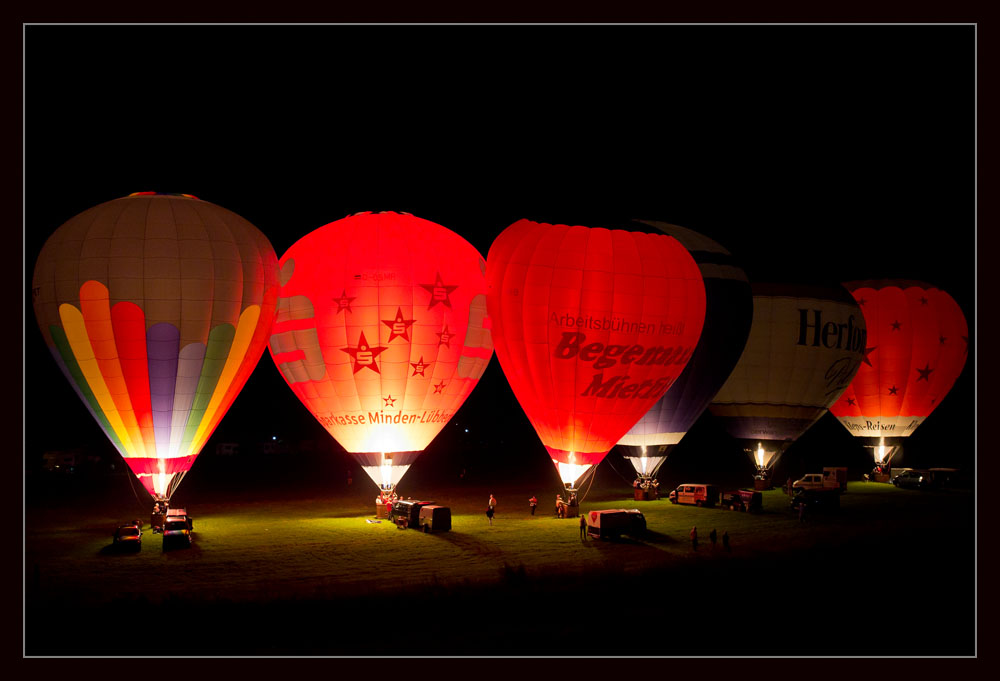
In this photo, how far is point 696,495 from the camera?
71.6ft

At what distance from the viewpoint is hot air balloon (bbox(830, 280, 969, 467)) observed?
29.1 metres

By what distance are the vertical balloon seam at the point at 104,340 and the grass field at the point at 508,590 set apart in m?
2.62

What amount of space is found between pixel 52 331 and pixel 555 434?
10275mm

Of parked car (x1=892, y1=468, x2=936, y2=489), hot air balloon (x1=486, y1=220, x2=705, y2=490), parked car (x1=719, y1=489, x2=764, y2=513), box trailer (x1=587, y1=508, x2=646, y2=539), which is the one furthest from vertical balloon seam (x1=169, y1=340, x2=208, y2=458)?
parked car (x1=892, y1=468, x2=936, y2=489)

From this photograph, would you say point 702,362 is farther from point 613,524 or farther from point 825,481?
point 613,524

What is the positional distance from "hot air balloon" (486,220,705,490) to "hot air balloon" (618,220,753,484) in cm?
267

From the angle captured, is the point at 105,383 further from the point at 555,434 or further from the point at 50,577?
the point at 555,434

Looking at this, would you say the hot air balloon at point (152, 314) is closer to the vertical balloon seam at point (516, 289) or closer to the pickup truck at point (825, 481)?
the vertical balloon seam at point (516, 289)

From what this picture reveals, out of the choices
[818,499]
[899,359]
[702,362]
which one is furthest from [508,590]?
[899,359]

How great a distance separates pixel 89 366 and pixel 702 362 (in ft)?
46.2

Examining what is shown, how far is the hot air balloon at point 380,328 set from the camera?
732 inches

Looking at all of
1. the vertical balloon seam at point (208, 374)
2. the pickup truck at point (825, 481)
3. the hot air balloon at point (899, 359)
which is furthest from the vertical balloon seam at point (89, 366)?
the hot air balloon at point (899, 359)

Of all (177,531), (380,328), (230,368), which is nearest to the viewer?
(177,531)

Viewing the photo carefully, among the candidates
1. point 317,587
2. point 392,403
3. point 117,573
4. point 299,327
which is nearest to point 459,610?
point 317,587
